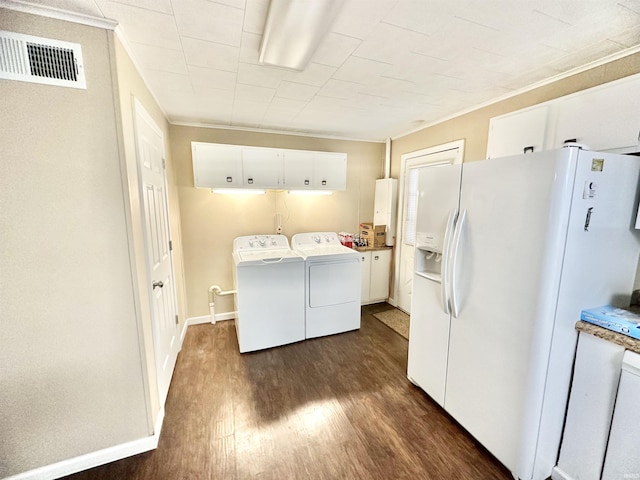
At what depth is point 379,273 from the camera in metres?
3.88

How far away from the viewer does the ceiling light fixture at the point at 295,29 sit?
109 centimetres

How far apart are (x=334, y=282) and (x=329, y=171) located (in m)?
1.44

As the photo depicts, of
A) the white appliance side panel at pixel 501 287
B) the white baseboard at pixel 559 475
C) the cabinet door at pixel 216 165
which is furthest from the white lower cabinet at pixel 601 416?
the cabinet door at pixel 216 165

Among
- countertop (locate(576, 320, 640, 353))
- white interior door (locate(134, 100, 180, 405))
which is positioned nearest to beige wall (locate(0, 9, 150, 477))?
white interior door (locate(134, 100, 180, 405))

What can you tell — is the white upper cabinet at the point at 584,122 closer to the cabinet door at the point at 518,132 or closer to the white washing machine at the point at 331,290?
the cabinet door at the point at 518,132

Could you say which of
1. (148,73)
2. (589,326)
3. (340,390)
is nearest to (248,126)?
(148,73)

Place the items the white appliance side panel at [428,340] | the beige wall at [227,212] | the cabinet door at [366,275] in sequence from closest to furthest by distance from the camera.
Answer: the white appliance side panel at [428,340] < the beige wall at [227,212] < the cabinet door at [366,275]

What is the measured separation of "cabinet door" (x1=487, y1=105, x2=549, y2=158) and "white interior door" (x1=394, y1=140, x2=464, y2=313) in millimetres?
880

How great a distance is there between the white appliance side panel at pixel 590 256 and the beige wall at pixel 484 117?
69 cm

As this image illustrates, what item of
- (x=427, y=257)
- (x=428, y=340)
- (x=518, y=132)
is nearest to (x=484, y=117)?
(x=518, y=132)

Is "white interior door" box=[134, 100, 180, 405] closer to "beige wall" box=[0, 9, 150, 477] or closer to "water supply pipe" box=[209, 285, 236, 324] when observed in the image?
"beige wall" box=[0, 9, 150, 477]

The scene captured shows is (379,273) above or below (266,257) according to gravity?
below

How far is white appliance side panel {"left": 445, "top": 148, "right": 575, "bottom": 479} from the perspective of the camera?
129 cm

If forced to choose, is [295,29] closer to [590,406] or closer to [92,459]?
[590,406]
